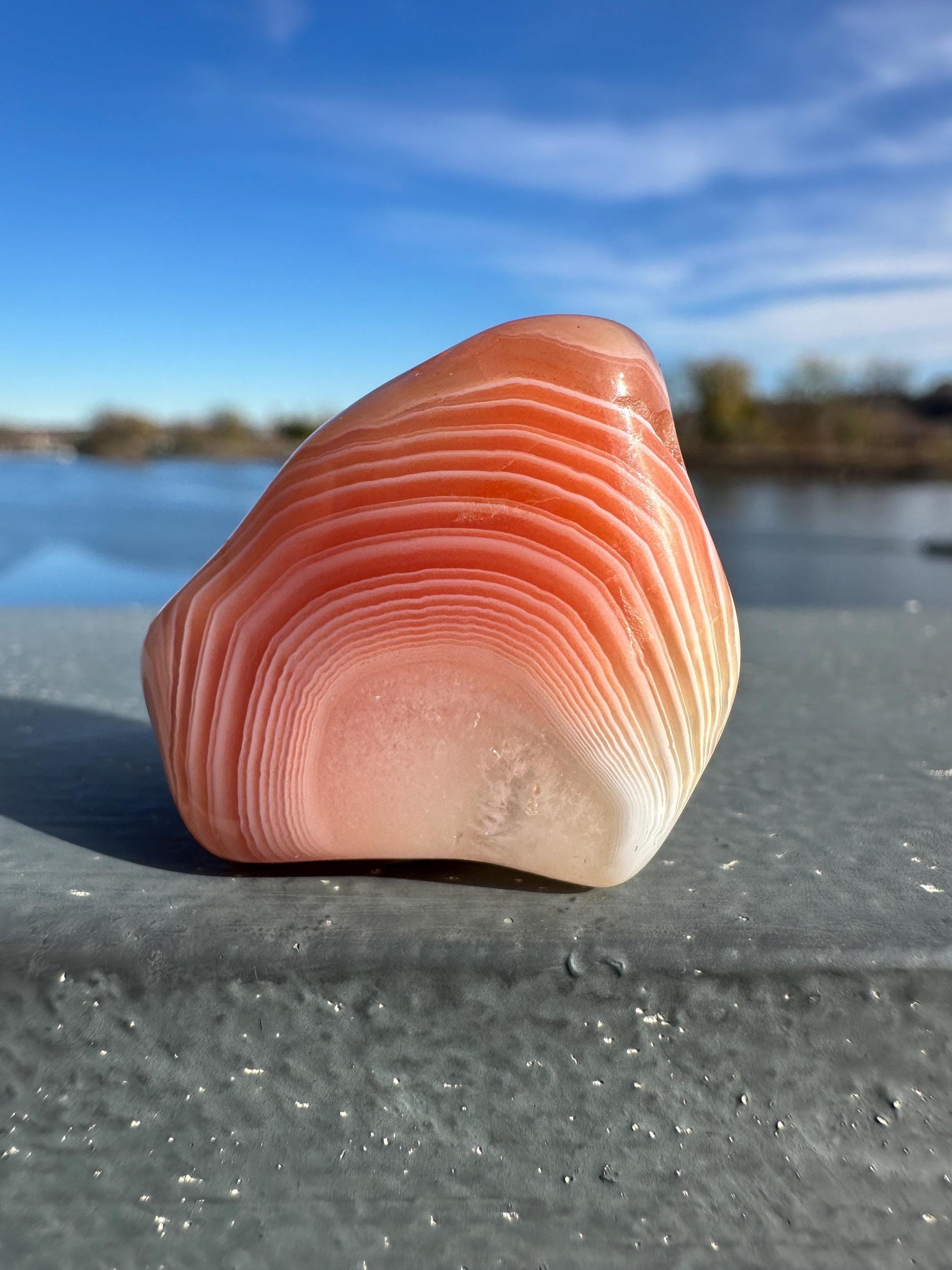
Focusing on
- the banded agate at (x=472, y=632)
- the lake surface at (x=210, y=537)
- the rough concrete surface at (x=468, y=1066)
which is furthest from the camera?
the lake surface at (x=210, y=537)

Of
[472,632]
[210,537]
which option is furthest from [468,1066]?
[210,537]

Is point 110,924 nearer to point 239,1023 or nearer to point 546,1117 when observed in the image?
point 239,1023

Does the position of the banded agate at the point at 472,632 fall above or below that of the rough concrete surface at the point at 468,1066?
above

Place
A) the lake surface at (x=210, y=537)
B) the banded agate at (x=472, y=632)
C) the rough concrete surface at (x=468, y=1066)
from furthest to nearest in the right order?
1. the lake surface at (x=210, y=537)
2. the banded agate at (x=472, y=632)
3. the rough concrete surface at (x=468, y=1066)

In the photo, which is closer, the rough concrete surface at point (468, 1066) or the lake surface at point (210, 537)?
the rough concrete surface at point (468, 1066)

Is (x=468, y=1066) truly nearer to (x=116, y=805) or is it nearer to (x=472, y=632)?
(x=472, y=632)
